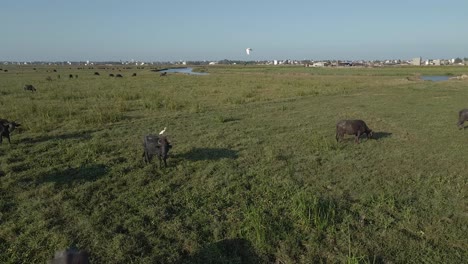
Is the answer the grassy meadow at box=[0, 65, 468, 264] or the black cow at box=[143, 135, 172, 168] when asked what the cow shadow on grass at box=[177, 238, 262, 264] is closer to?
the grassy meadow at box=[0, 65, 468, 264]

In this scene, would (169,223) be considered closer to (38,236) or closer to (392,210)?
(38,236)

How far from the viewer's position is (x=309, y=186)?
7770 millimetres

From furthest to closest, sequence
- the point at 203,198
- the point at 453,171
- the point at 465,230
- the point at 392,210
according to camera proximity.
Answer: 1. the point at 453,171
2. the point at 203,198
3. the point at 392,210
4. the point at 465,230

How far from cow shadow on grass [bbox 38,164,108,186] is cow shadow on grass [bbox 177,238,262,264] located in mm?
4132

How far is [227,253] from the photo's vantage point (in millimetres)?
5277

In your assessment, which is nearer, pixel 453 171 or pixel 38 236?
pixel 38 236

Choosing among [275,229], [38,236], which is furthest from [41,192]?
[275,229]

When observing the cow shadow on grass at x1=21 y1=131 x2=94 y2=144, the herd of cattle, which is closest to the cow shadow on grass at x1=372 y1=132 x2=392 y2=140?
the herd of cattle

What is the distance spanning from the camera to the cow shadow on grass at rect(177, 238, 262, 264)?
506 centimetres

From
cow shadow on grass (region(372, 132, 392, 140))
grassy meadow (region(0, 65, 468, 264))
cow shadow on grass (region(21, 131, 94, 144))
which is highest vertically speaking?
cow shadow on grass (region(21, 131, 94, 144))

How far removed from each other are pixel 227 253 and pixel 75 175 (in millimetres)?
4948

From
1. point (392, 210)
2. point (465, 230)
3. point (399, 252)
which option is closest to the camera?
point (399, 252)

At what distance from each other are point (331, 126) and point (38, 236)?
11.8m

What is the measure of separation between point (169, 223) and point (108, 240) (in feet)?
3.49
